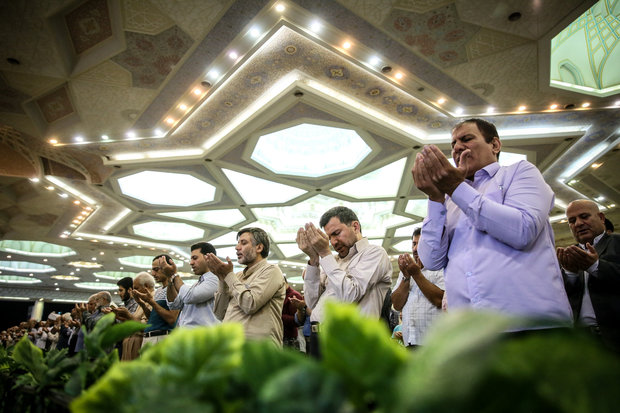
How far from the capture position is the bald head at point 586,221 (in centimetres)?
274

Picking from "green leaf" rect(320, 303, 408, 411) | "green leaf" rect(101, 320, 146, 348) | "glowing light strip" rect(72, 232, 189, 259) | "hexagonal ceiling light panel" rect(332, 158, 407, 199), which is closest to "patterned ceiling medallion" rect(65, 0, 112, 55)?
"green leaf" rect(101, 320, 146, 348)

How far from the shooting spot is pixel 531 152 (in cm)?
809

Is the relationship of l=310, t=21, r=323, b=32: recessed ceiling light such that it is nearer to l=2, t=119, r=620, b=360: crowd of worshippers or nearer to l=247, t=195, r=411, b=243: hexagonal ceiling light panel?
l=2, t=119, r=620, b=360: crowd of worshippers

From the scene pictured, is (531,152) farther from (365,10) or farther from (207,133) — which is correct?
(207,133)

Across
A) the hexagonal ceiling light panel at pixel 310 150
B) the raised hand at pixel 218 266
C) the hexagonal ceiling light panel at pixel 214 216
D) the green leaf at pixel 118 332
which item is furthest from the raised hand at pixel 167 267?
the hexagonal ceiling light panel at pixel 214 216

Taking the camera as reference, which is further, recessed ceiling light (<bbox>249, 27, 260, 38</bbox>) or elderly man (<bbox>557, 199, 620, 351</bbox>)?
recessed ceiling light (<bbox>249, 27, 260, 38</bbox>)

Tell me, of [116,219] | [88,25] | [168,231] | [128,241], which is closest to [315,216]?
[168,231]

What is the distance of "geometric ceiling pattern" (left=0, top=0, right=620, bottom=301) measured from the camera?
4840 mm

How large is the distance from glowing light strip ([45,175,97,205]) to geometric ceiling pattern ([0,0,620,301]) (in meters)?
0.05

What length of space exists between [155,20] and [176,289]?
374 cm

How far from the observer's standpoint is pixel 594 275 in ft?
6.93

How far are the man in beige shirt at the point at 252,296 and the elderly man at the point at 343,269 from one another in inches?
13.7

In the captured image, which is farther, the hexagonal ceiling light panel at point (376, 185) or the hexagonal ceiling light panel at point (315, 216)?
the hexagonal ceiling light panel at point (315, 216)

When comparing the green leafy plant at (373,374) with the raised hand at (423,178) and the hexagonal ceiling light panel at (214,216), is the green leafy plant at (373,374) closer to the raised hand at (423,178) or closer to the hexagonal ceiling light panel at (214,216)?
the raised hand at (423,178)
